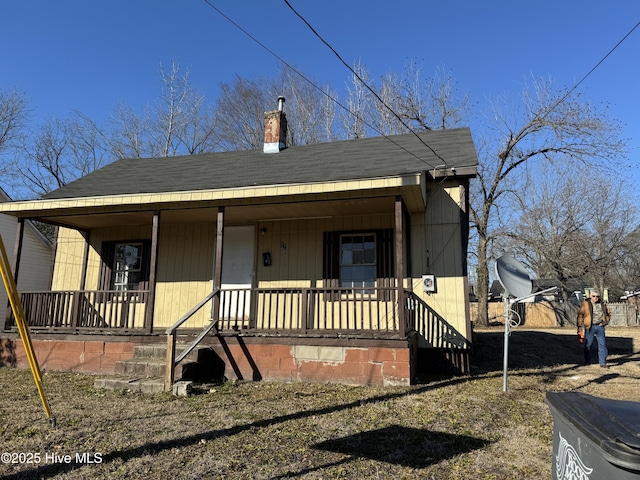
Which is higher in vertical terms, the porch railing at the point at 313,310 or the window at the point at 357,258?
the window at the point at 357,258

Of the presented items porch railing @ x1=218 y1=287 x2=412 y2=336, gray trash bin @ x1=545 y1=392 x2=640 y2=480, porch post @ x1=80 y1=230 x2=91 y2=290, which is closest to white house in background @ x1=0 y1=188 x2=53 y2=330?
porch post @ x1=80 y1=230 x2=91 y2=290

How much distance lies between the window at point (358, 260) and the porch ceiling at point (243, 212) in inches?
22.3

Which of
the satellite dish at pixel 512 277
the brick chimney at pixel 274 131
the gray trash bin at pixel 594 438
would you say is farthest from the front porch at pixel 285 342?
the brick chimney at pixel 274 131

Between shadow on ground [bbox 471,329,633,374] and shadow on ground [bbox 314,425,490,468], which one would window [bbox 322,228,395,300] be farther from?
shadow on ground [bbox 314,425,490,468]

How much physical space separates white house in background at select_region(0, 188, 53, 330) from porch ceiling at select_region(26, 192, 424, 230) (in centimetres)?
659

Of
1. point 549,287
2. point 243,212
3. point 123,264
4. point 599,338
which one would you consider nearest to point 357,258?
point 243,212

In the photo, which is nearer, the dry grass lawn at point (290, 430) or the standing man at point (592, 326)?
the dry grass lawn at point (290, 430)

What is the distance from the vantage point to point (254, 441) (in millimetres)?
4152

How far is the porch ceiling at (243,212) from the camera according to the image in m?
7.91

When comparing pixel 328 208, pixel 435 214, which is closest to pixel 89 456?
pixel 328 208

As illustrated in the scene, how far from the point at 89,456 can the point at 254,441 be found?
1.46m

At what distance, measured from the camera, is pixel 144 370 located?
694 cm

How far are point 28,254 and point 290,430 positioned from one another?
15.1 m

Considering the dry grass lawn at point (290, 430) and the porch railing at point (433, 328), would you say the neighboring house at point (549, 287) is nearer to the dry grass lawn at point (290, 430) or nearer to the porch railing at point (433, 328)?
the porch railing at point (433, 328)
